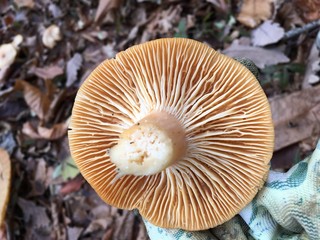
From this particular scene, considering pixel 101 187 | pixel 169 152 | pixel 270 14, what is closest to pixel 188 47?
pixel 169 152

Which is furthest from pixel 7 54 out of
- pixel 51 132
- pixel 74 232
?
pixel 74 232

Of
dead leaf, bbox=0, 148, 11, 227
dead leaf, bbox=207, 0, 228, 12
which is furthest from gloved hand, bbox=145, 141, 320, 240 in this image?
dead leaf, bbox=207, 0, 228, 12

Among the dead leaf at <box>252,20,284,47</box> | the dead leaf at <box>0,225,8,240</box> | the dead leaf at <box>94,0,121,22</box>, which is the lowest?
the dead leaf at <box>0,225,8,240</box>

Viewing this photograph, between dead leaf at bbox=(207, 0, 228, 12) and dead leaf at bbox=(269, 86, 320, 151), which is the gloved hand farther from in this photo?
dead leaf at bbox=(207, 0, 228, 12)

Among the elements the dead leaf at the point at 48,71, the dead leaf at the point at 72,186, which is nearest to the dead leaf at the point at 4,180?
the dead leaf at the point at 72,186

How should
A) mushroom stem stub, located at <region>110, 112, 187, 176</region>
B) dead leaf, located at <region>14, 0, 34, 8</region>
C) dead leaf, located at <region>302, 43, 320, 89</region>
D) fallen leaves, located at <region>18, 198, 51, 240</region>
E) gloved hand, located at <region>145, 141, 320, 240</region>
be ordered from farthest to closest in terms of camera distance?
dead leaf, located at <region>14, 0, 34, 8</region>, fallen leaves, located at <region>18, 198, 51, 240</region>, dead leaf, located at <region>302, 43, 320, 89</region>, gloved hand, located at <region>145, 141, 320, 240</region>, mushroom stem stub, located at <region>110, 112, 187, 176</region>

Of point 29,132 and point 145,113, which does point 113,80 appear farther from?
point 29,132
